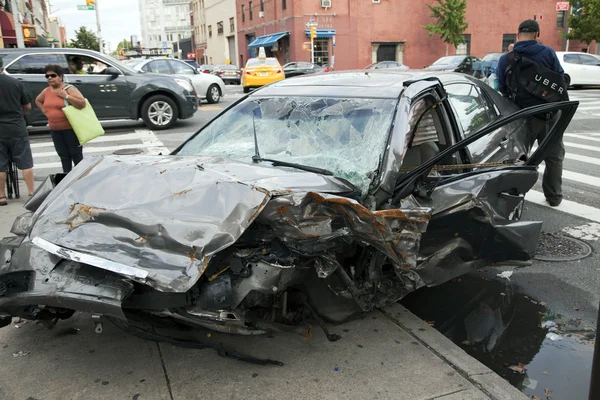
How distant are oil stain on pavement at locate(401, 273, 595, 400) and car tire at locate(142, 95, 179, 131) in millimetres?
9299

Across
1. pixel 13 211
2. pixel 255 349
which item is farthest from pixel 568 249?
pixel 13 211

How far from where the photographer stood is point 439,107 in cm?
414

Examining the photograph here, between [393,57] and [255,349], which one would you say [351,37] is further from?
[255,349]

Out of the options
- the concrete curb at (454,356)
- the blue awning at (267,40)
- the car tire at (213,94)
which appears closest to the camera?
the concrete curb at (454,356)

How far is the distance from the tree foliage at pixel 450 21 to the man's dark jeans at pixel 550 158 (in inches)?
1396

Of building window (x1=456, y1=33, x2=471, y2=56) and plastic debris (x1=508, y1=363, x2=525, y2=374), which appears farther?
building window (x1=456, y1=33, x2=471, y2=56)

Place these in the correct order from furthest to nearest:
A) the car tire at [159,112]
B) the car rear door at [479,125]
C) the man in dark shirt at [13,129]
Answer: the car tire at [159,112], the man in dark shirt at [13,129], the car rear door at [479,125]

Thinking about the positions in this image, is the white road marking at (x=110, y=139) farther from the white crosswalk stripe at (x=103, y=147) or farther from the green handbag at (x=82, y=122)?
the green handbag at (x=82, y=122)

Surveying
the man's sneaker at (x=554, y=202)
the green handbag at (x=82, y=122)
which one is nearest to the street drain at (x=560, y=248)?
the man's sneaker at (x=554, y=202)

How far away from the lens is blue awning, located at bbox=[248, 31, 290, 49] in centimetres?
4169

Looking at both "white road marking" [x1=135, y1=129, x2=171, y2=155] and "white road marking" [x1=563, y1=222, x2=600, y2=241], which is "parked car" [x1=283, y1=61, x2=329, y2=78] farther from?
"white road marking" [x1=563, y1=222, x2=600, y2=241]

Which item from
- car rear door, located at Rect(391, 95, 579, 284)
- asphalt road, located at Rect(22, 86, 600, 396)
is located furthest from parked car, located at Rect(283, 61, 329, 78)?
car rear door, located at Rect(391, 95, 579, 284)

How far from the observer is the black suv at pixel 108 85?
1114 cm

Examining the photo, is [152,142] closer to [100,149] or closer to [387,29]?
[100,149]
